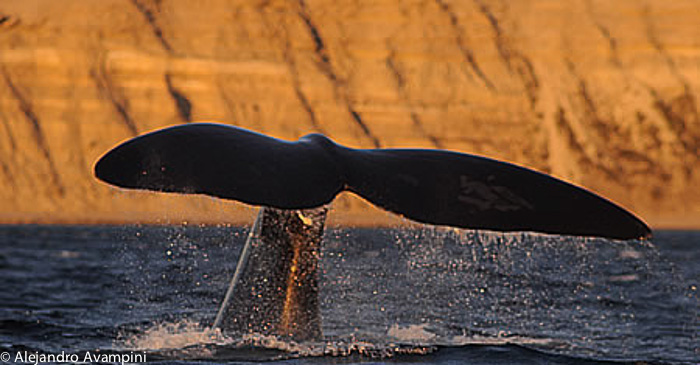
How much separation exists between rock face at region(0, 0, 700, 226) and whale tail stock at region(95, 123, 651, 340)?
6218cm

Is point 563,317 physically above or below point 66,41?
below

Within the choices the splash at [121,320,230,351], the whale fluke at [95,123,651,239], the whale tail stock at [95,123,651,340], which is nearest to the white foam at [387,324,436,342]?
the splash at [121,320,230,351]

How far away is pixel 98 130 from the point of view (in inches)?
2726

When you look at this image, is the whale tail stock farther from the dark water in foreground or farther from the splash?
the splash

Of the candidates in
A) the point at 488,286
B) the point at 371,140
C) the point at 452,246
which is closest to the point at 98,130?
the point at 371,140

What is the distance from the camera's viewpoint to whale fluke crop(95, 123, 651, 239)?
4.18 meters

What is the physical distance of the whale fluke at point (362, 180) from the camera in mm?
4184

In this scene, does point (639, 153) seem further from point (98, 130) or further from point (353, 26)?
point (98, 130)

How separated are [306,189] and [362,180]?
1.86 ft

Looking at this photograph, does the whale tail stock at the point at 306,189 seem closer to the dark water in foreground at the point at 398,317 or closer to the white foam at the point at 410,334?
the dark water in foreground at the point at 398,317

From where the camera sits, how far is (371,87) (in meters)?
70.3

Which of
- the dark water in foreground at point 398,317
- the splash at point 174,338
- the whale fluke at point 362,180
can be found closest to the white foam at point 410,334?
the dark water in foreground at point 398,317

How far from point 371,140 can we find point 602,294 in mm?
53032

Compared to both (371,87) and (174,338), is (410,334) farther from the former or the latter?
(371,87)
